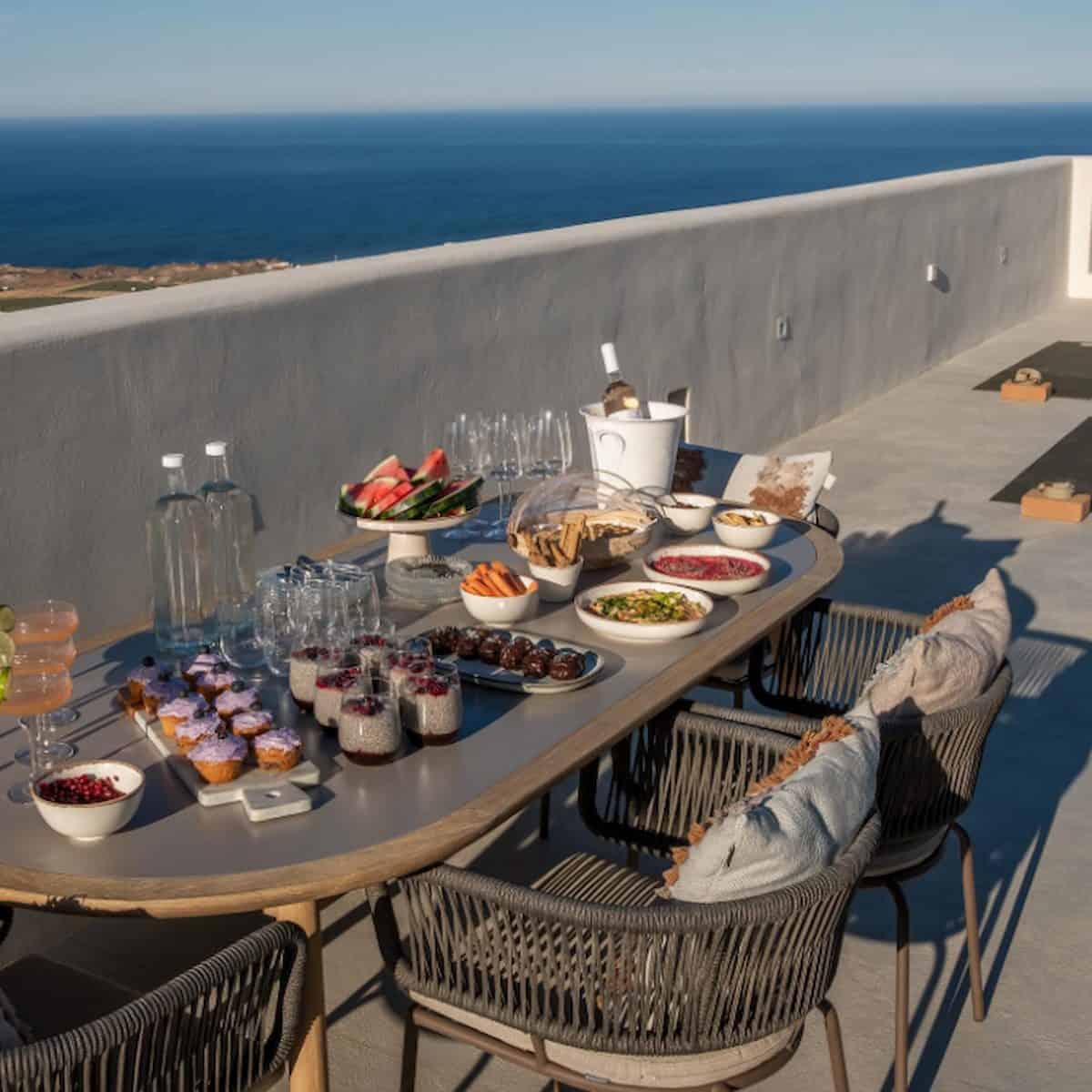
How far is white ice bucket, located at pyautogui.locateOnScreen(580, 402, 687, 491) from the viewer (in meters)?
3.75

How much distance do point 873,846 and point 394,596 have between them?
4.07ft

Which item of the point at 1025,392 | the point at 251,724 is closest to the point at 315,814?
the point at 251,724

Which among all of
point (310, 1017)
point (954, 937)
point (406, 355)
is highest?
point (406, 355)

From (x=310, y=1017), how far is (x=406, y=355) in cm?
318

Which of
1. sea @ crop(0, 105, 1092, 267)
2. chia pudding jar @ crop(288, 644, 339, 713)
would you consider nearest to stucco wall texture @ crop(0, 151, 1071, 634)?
chia pudding jar @ crop(288, 644, 339, 713)

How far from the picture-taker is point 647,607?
3027 mm

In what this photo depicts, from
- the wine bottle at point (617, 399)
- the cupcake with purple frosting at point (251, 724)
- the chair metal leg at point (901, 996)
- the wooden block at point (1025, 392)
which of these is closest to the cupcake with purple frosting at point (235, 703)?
the cupcake with purple frosting at point (251, 724)

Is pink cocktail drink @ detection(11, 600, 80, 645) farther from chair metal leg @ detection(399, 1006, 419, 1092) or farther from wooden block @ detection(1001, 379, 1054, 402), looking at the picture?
wooden block @ detection(1001, 379, 1054, 402)

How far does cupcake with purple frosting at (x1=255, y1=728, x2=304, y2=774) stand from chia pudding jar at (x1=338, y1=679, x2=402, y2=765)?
0.08 meters

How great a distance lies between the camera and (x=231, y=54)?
134875 mm

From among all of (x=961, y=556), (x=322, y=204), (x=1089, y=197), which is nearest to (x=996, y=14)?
(x=322, y=204)

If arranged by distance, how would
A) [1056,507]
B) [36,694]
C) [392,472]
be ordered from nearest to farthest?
[36,694], [392,472], [1056,507]

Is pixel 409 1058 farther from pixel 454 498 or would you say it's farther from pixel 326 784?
pixel 454 498

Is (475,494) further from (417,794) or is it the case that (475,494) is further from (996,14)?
(996,14)
